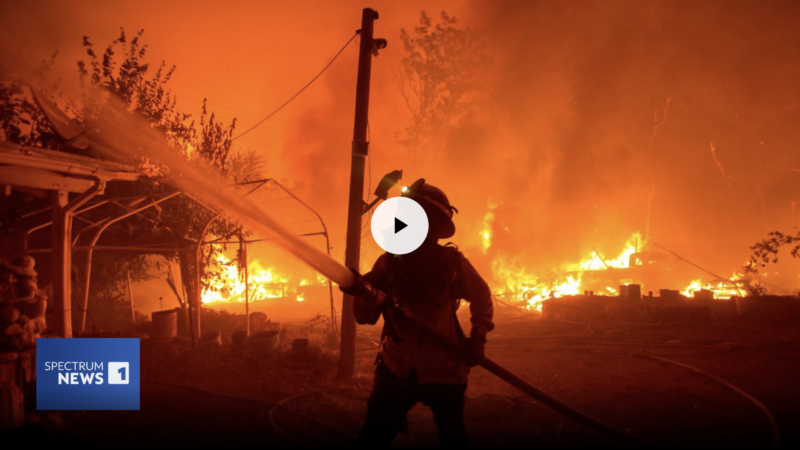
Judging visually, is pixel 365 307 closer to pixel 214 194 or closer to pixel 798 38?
pixel 214 194

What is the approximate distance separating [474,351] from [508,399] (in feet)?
12.0

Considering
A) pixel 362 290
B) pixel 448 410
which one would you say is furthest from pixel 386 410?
pixel 362 290

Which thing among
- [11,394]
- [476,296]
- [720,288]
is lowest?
[720,288]

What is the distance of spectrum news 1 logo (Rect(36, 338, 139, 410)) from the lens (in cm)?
549

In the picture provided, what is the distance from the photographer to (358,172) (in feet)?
26.6

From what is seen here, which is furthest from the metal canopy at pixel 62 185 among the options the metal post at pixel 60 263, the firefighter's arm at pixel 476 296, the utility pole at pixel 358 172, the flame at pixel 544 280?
the flame at pixel 544 280

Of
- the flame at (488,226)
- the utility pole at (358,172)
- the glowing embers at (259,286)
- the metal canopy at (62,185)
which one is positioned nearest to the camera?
the metal canopy at (62,185)

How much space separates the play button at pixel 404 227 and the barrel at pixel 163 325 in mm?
9328

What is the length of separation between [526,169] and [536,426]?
103 ft

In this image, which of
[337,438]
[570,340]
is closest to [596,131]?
[570,340]

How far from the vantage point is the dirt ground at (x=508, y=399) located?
16.6 ft

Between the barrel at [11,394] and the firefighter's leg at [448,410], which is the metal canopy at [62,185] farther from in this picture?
the firefighter's leg at [448,410]

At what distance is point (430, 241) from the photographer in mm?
3744

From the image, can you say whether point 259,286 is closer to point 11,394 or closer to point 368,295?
point 11,394
